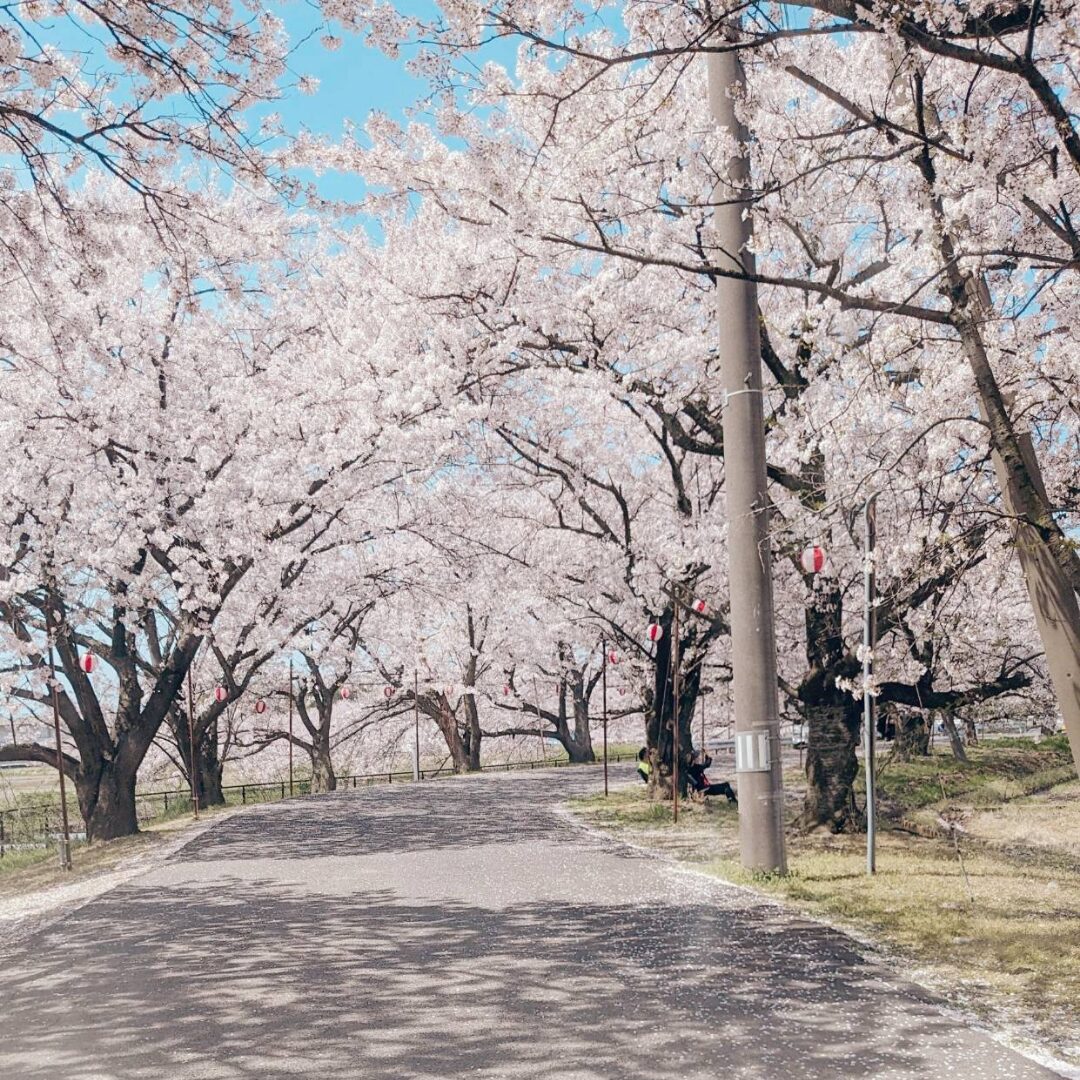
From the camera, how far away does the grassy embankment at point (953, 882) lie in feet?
20.3

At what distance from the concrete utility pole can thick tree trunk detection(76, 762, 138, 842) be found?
43.3ft

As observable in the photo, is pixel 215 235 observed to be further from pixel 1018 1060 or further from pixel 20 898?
pixel 1018 1060

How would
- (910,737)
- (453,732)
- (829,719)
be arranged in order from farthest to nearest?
(453,732) → (910,737) → (829,719)

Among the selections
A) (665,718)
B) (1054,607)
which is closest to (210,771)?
(665,718)

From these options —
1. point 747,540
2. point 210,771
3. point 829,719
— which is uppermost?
point 747,540

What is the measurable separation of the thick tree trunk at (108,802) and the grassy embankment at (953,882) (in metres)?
8.12


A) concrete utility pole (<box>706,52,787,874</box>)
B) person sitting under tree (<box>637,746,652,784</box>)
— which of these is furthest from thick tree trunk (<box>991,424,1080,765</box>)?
person sitting under tree (<box>637,746,652,784</box>)

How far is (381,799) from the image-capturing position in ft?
75.3

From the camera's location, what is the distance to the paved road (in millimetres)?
4867

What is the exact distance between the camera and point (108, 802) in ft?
62.8

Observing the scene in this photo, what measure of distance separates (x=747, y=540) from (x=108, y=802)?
46.0 ft

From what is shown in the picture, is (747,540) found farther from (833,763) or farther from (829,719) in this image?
(833,763)

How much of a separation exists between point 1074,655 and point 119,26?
24.0ft

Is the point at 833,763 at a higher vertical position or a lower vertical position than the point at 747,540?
lower
